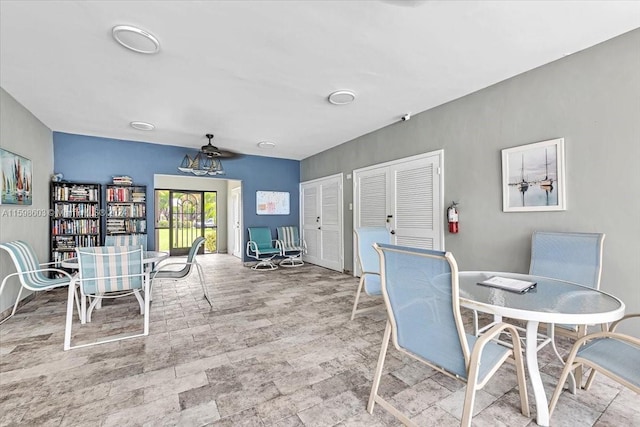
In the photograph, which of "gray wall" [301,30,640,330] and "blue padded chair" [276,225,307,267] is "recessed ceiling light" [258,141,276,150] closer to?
"blue padded chair" [276,225,307,267]

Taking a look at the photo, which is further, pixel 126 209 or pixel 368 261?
pixel 126 209

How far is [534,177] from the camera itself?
9.20ft

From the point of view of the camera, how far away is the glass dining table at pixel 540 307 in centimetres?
130

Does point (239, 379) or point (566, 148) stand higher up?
point (566, 148)

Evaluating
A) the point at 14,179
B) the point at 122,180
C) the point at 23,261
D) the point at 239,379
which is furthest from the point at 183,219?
the point at 239,379

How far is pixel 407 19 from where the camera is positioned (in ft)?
6.84

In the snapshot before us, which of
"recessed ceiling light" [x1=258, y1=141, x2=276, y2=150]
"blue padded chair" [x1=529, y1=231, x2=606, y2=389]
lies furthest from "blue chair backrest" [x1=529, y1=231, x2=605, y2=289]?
"recessed ceiling light" [x1=258, y1=141, x2=276, y2=150]

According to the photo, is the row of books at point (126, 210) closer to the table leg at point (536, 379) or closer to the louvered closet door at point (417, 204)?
the louvered closet door at point (417, 204)

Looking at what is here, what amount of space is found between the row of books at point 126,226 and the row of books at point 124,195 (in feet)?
1.19

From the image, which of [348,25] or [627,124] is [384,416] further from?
[627,124]

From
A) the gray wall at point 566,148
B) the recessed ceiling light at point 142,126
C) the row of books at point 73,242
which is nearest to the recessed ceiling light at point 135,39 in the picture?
the recessed ceiling light at point 142,126

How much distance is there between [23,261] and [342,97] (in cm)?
388

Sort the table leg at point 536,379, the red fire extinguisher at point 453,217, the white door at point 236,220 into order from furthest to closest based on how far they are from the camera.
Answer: the white door at point 236,220, the red fire extinguisher at point 453,217, the table leg at point 536,379

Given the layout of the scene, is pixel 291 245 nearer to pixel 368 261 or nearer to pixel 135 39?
pixel 368 261
